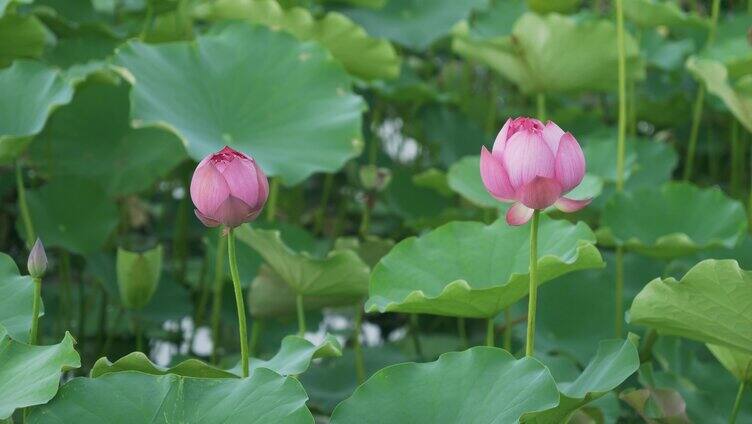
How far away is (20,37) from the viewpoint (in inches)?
70.8

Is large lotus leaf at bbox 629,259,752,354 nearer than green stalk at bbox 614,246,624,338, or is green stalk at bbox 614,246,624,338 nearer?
large lotus leaf at bbox 629,259,752,354

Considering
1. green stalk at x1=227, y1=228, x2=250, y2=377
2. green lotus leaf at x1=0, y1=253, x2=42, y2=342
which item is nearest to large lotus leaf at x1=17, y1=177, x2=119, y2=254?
green lotus leaf at x1=0, y1=253, x2=42, y2=342

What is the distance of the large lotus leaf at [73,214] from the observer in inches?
73.3

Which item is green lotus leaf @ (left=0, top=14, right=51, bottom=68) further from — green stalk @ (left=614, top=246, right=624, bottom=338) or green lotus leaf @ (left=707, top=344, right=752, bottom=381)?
green lotus leaf @ (left=707, top=344, right=752, bottom=381)

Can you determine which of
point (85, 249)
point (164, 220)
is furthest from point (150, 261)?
point (164, 220)

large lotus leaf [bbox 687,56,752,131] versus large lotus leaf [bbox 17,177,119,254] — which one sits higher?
large lotus leaf [bbox 687,56,752,131]

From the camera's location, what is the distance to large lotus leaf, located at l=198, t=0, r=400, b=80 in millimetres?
1925

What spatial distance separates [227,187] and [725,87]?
102 cm

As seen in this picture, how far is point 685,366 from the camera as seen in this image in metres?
1.68

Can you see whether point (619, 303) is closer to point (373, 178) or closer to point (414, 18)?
point (373, 178)

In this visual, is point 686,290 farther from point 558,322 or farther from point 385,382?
point 558,322

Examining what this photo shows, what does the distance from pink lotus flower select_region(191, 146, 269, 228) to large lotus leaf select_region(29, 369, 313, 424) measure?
0.14m

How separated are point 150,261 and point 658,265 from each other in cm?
83

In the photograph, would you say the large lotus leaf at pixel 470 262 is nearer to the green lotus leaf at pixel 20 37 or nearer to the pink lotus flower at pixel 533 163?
the pink lotus flower at pixel 533 163
